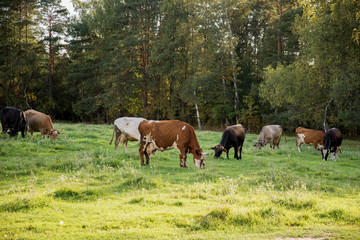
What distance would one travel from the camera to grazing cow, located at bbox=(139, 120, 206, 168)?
39.7ft

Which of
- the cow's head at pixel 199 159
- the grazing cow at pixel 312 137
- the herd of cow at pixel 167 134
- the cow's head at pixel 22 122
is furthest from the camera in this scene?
the grazing cow at pixel 312 137

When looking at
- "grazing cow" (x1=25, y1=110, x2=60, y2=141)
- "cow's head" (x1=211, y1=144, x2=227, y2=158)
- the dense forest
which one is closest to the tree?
the dense forest

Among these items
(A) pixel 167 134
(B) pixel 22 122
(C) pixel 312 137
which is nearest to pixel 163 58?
(C) pixel 312 137

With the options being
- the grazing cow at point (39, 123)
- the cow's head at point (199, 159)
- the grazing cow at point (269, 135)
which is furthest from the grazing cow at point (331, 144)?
the grazing cow at point (39, 123)

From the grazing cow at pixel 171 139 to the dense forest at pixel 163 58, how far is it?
13.8 meters

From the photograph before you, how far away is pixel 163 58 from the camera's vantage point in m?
38.0

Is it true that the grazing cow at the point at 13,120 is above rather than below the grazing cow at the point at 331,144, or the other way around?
above

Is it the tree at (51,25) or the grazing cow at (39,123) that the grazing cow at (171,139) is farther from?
the tree at (51,25)

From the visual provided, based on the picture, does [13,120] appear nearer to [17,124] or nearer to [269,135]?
[17,124]

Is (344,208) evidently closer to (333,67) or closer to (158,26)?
(333,67)

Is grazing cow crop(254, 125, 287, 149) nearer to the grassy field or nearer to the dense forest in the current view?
the dense forest

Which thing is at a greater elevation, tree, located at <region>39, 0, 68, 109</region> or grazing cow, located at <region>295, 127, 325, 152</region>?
tree, located at <region>39, 0, 68, 109</region>

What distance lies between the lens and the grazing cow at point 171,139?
476 inches

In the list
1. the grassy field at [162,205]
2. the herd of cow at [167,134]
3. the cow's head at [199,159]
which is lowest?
the grassy field at [162,205]
